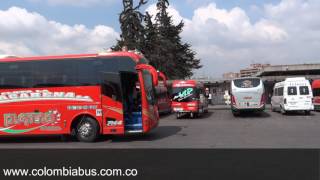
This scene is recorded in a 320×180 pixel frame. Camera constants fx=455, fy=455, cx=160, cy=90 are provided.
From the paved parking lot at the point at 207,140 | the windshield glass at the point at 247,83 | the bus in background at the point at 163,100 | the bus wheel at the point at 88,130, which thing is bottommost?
the paved parking lot at the point at 207,140

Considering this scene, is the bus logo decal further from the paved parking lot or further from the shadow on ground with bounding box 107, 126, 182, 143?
the shadow on ground with bounding box 107, 126, 182, 143

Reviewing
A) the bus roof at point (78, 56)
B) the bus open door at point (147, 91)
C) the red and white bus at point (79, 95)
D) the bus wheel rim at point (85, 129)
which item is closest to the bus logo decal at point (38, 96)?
the red and white bus at point (79, 95)

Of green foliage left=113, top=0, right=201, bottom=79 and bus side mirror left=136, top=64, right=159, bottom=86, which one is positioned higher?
green foliage left=113, top=0, right=201, bottom=79

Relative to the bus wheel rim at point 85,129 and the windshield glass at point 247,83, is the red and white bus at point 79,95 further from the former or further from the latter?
the windshield glass at point 247,83

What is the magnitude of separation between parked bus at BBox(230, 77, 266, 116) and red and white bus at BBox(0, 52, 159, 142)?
12924mm

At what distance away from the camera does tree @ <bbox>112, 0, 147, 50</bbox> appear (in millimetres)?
52812

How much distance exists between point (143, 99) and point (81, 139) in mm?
2890

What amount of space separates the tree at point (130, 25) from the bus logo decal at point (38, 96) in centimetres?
3458

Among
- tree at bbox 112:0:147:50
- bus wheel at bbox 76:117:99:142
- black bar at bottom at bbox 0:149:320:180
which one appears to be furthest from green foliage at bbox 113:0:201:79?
black bar at bottom at bbox 0:149:320:180

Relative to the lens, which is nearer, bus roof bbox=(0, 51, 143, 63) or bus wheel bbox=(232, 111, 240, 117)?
bus roof bbox=(0, 51, 143, 63)

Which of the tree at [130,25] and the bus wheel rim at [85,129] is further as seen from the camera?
the tree at [130,25]

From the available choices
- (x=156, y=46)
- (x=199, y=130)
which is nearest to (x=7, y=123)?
(x=199, y=130)

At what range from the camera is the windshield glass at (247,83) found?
98.6ft

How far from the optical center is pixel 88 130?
58.1ft
